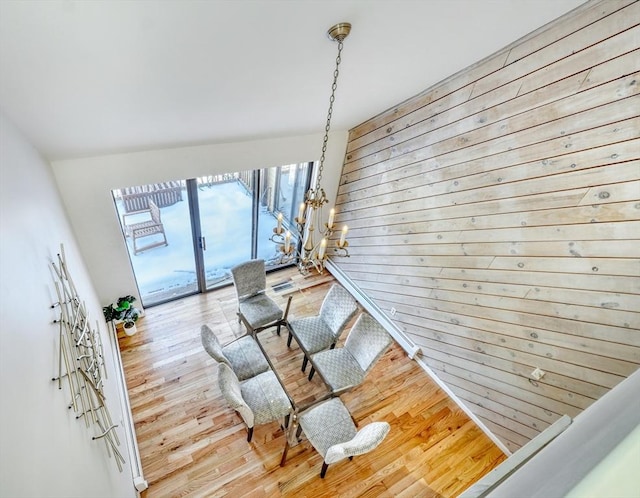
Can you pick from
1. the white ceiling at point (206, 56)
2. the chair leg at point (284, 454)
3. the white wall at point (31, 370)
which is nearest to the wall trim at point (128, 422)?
the white wall at point (31, 370)

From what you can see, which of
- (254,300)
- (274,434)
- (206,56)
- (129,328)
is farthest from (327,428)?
(206,56)

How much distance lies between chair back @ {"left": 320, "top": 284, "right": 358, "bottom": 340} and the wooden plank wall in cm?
75

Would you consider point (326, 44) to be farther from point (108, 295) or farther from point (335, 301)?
point (108, 295)

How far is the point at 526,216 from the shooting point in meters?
2.35

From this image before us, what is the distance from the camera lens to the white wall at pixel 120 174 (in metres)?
3.05

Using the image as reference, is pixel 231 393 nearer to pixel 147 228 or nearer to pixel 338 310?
pixel 338 310

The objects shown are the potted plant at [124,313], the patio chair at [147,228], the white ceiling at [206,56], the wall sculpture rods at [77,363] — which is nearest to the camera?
the white ceiling at [206,56]

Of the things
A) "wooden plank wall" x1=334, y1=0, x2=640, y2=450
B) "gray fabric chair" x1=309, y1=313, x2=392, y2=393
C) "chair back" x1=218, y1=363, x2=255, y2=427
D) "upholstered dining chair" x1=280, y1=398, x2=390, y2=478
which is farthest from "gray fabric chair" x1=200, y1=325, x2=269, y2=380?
"wooden plank wall" x1=334, y1=0, x2=640, y2=450

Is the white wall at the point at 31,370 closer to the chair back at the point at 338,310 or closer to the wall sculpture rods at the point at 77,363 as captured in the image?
the wall sculpture rods at the point at 77,363

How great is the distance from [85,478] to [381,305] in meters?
3.46

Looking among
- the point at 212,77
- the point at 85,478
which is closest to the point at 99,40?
the point at 212,77

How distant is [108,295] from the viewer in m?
3.86

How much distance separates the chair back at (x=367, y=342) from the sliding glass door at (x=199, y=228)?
1551 millimetres

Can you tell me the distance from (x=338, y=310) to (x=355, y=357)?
1.75 feet
